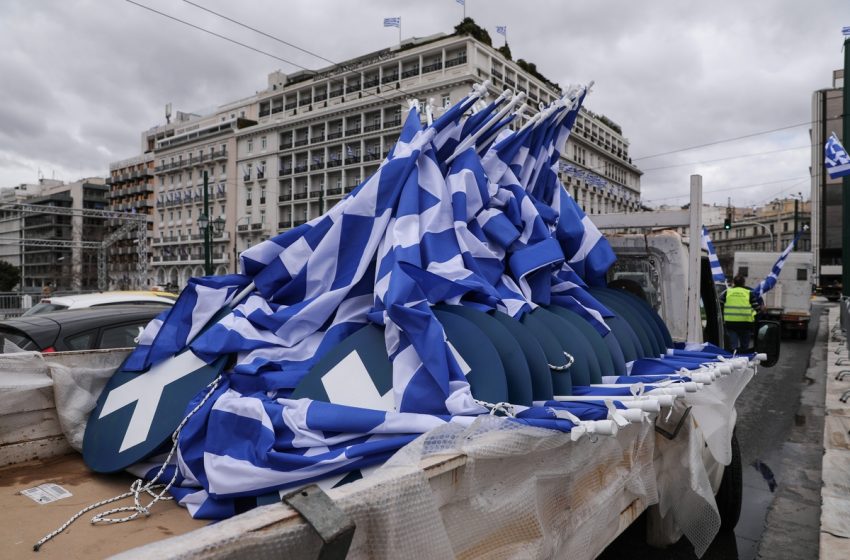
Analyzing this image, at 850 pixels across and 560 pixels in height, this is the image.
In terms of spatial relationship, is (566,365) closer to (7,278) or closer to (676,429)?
(676,429)

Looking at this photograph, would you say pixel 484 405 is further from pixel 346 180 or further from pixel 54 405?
pixel 346 180

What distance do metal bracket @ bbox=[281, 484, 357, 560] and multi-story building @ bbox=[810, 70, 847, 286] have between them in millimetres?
63255

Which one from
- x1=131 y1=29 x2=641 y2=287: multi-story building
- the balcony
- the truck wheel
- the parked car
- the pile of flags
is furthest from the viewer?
x1=131 y1=29 x2=641 y2=287: multi-story building

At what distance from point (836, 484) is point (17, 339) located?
23.1ft

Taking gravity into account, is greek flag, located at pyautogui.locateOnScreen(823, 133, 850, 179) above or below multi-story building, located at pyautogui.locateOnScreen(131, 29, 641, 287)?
below

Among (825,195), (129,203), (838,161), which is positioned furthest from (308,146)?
(838,161)

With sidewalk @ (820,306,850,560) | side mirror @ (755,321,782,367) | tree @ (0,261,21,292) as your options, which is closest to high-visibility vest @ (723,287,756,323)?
sidewalk @ (820,306,850,560)

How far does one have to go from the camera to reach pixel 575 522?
2.13m

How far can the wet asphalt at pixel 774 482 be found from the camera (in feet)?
13.6

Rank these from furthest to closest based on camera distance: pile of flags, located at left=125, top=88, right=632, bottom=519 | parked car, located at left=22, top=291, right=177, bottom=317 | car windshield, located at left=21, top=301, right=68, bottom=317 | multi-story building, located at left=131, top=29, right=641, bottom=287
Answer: multi-story building, located at left=131, top=29, right=641, bottom=287 < car windshield, located at left=21, top=301, right=68, bottom=317 < parked car, located at left=22, top=291, right=177, bottom=317 < pile of flags, located at left=125, top=88, right=632, bottom=519

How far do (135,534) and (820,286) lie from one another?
236 feet

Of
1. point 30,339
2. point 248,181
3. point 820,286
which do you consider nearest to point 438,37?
point 248,181

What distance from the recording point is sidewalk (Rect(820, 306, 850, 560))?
3.88 m

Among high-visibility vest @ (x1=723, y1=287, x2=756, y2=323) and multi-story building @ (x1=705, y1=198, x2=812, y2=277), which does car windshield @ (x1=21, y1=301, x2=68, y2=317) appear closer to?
high-visibility vest @ (x1=723, y1=287, x2=756, y2=323)
